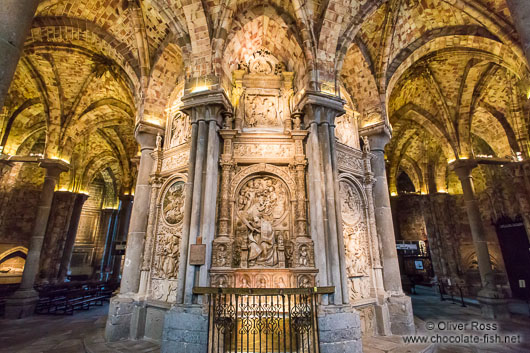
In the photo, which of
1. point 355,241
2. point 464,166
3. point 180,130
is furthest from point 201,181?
point 464,166

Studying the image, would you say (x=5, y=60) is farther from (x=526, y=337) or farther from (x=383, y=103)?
(x=526, y=337)

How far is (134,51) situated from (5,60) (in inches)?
289

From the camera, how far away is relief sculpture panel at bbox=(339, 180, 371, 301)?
6801mm

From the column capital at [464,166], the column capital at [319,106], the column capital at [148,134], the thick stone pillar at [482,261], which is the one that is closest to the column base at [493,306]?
the thick stone pillar at [482,261]

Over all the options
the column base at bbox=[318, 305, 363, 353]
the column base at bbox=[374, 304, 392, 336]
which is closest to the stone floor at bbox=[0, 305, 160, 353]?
the column base at bbox=[318, 305, 363, 353]

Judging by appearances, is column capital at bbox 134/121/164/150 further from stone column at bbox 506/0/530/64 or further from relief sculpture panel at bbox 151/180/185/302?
stone column at bbox 506/0/530/64

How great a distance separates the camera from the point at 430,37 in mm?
8797

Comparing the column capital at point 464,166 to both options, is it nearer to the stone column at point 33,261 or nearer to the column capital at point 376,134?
the column capital at point 376,134

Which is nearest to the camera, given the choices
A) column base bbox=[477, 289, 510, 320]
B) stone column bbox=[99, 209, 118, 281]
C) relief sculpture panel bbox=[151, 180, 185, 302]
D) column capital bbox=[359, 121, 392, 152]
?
relief sculpture panel bbox=[151, 180, 185, 302]

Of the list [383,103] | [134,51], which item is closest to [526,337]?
[383,103]

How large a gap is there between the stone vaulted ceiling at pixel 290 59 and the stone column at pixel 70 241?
4796 mm

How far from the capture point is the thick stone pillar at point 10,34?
248 centimetres

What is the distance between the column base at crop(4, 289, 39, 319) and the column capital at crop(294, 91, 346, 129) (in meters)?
12.3

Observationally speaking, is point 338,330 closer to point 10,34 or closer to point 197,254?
point 197,254
